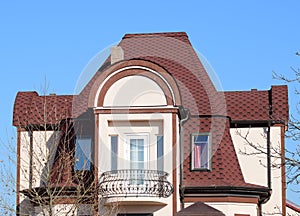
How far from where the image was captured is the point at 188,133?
2481 centimetres

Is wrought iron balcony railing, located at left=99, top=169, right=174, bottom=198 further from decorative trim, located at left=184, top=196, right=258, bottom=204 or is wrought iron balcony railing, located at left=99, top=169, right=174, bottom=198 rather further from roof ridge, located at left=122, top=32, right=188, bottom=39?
roof ridge, located at left=122, top=32, right=188, bottom=39

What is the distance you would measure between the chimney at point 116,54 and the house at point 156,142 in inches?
1.2

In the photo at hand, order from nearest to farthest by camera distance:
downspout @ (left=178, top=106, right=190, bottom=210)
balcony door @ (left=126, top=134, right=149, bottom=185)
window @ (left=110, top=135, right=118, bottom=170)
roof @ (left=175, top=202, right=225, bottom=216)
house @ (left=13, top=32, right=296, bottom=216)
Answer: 1. roof @ (left=175, top=202, right=225, bottom=216)
2. house @ (left=13, top=32, right=296, bottom=216)
3. window @ (left=110, top=135, right=118, bottom=170)
4. balcony door @ (left=126, top=134, right=149, bottom=185)
5. downspout @ (left=178, top=106, right=190, bottom=210)

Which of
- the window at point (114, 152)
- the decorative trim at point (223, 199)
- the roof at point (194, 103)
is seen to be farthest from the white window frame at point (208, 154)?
the window at point (114, 152)

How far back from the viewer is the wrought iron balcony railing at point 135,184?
74.3 feet

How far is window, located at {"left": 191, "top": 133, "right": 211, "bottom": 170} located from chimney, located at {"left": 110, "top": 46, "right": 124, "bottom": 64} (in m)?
3.27

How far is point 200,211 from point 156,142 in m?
2.42

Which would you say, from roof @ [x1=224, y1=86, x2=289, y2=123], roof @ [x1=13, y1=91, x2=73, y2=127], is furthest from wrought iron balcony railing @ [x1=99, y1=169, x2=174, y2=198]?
roof @ [x1=224, y1=86, x2=289, y2=123]

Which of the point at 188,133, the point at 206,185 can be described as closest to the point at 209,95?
the point at 188,133

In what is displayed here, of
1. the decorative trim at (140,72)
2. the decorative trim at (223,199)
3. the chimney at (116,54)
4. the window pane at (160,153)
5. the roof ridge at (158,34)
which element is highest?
the roof ridge at (158,34)

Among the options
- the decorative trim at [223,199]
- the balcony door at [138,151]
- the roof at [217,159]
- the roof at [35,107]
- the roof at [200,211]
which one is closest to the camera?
the roof at [200,211]

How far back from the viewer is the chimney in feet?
82.7

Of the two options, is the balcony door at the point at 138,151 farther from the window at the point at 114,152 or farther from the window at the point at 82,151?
the window at the point at 82,151

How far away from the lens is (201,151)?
81.0 ft
